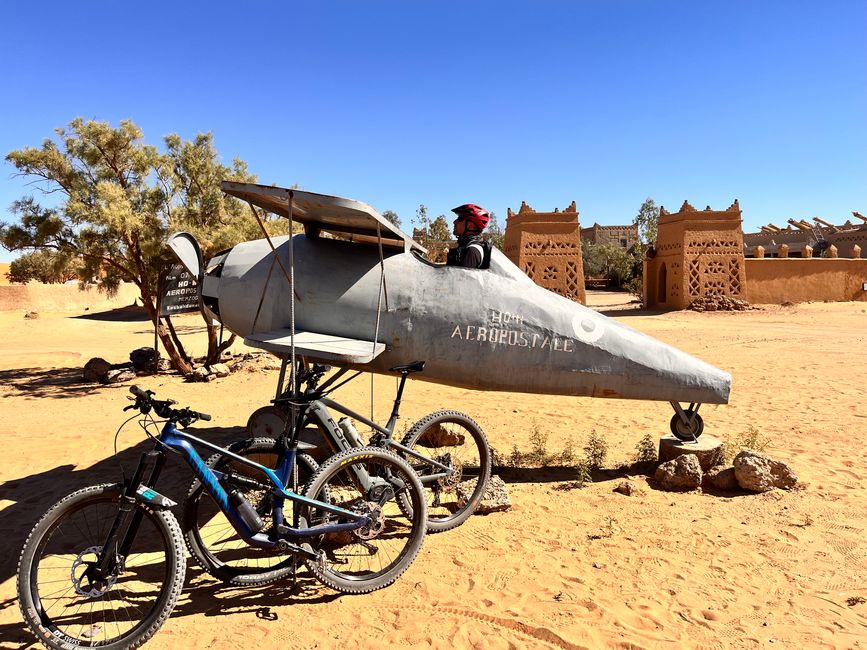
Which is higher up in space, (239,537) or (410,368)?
(410,368)

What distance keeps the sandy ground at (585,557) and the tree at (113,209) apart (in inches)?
200

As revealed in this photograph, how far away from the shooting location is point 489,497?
5281 millimetres

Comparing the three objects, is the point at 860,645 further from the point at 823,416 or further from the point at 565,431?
the point at 823,416

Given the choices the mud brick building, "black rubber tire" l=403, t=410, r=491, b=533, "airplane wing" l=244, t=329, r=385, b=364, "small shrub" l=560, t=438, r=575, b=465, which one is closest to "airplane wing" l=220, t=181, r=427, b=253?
"airplane wing" l=244, t=329, r=385, b=364

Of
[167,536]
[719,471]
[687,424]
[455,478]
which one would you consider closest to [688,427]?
[687,424]

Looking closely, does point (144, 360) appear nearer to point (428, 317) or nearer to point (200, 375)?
point (200, 375)

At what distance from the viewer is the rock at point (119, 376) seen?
13.6 m

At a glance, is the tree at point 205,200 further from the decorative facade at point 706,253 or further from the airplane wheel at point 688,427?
the decorative facade at point 706,253

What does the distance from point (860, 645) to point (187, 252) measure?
660 cm

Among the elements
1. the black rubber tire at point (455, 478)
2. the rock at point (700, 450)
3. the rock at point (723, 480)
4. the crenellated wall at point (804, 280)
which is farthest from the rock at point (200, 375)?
the crenellated wall at point (804, 280)

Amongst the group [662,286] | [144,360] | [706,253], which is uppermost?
[706,253]

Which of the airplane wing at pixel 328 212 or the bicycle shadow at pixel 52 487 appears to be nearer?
the airplane wing at pixel 328 212

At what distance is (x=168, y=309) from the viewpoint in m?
7.14

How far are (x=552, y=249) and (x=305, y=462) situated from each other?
72.6 feet
